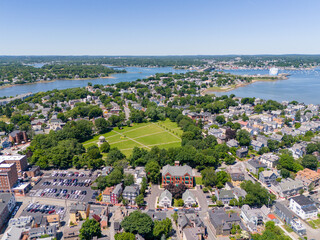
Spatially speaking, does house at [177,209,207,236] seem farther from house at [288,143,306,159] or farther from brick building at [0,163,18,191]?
house at [288,143,306,159]

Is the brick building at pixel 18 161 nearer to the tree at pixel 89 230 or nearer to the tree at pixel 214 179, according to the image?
the tree at pixel 89 230

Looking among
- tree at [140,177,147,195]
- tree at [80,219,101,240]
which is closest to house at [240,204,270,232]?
tree at [140,177,147,195]

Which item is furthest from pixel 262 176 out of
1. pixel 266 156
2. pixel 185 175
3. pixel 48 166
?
pixel 48 166

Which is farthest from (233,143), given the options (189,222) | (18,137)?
(18,137)

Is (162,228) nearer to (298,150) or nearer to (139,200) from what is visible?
(139,200)

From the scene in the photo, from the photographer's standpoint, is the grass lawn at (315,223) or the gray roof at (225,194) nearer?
the grass lawn at (315,223)

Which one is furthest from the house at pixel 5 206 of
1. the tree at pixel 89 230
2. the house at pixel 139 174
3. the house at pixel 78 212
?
the house at pixel 139 174
